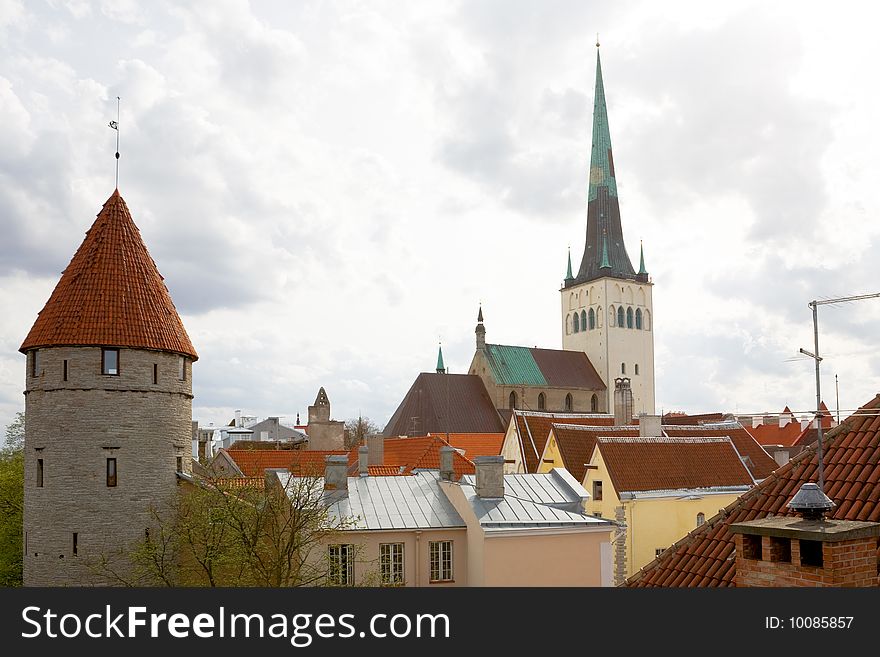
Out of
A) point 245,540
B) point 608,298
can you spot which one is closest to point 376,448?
point 245,540

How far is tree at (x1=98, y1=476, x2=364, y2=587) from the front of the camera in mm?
19234

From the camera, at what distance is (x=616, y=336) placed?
9631 cm

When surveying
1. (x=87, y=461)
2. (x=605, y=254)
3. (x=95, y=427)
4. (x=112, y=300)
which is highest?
(x=605, y=254)

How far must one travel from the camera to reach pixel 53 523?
24.4 metres

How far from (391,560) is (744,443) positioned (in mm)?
21231

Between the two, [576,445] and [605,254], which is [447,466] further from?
[605,254]

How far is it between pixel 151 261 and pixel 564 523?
16.7 metres

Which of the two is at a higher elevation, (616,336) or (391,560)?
(616,336)

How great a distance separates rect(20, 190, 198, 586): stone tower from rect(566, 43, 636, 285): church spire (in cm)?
7786

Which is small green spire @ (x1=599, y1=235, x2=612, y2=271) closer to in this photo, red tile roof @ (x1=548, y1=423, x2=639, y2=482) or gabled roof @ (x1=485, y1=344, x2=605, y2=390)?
gabled roof @ (x1=485, y1=344, x2=605, y2=390)

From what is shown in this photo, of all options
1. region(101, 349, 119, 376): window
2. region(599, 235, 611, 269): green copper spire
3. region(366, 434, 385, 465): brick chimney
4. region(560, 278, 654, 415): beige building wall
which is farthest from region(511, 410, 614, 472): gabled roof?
region(599, 235, 611, 269): green copper spire

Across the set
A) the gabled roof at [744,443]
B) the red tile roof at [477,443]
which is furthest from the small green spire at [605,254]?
the gabled roof at [744,443]

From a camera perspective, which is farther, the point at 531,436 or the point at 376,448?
the point at 376,448
